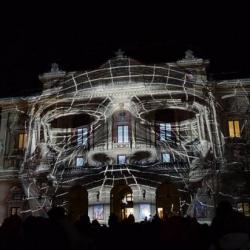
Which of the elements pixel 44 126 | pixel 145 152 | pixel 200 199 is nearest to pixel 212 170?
pixel 200 199

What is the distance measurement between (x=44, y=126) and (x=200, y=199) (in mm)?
12843

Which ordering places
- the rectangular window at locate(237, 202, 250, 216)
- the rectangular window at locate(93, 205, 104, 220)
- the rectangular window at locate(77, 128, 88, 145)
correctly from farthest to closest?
the rectangular window at locate(77, 128, 88, 145) → the rectangular window at locate(93, 205, 104, 220) → the rectangular window at locate(237, 202, 250, 216)

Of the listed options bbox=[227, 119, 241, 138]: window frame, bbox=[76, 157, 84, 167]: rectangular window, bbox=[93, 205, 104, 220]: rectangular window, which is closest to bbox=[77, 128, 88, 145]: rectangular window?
bbox=[76, 157, 84, 167]: rectangular window

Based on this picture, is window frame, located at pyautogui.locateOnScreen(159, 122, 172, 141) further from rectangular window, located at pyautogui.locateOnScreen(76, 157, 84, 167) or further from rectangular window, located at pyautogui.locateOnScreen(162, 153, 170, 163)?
rectangular window, located at pyautogui.locateOnScreen(76, 157, 84, 167)

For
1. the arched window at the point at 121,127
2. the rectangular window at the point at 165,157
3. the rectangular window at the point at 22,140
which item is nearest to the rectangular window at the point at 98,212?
the arched window at the point at 121,127

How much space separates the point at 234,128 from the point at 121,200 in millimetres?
10428

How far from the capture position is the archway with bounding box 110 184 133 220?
2694 centimetres

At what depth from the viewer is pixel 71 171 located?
26781mm

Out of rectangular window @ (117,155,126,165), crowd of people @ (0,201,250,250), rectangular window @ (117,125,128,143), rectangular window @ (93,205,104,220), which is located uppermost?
rectangular window @ (117,125,128,143)

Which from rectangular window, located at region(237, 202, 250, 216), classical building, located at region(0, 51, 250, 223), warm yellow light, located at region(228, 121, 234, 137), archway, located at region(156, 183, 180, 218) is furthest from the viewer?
warm yellow light, located at region(228, 121, 234, 137)

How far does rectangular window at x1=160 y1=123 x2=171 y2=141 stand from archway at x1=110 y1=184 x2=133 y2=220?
460 centimetres

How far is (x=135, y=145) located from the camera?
87.0ft

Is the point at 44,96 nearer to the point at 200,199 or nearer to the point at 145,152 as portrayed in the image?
the point at 145,152

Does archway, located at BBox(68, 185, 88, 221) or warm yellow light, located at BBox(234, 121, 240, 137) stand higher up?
warm yellow light, located at BBox(234, 121, 240, 137)
